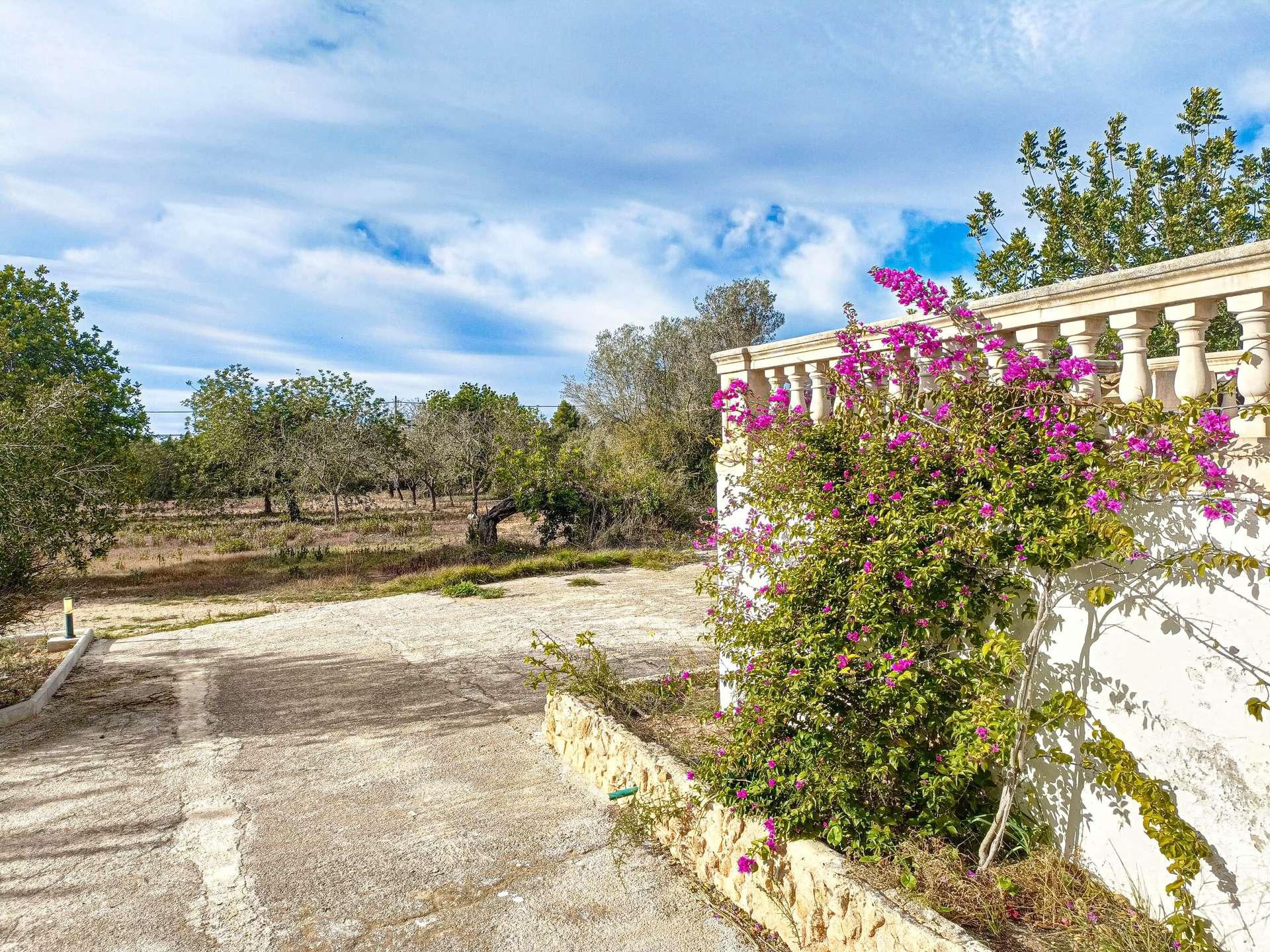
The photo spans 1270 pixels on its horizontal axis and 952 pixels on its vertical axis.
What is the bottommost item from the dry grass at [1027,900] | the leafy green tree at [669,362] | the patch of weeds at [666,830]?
the patch of weeds at [666,830]

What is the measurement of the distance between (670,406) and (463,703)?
60.3 ft

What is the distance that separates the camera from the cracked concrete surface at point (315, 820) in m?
3.35

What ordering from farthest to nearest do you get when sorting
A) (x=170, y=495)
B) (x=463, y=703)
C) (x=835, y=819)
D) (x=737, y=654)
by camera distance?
(x=170, y=495), (x=463, y=703), (x=737, y=654), (x=835, y=819)

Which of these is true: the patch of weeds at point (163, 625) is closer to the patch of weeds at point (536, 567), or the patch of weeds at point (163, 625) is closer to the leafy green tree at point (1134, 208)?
the patch of weeds at point (536, 567)

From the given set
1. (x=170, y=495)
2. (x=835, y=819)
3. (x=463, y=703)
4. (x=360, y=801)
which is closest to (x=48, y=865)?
(x=360, y=801)

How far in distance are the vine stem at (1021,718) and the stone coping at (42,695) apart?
280 inches

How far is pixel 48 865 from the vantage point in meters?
3.90

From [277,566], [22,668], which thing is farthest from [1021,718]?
[277,566]

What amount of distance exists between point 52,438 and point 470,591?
5.73 m

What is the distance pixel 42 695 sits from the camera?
22.5ft

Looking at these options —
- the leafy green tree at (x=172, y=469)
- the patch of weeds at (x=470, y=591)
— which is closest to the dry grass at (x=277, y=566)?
the patch of weeds at (x=470, y=591)

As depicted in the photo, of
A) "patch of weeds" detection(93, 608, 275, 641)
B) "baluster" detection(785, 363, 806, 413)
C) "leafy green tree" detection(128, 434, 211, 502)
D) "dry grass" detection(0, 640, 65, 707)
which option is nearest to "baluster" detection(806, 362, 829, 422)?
"baluster" detection(785, 363, 806, 413)

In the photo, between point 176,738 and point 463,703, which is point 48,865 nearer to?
point 176,738

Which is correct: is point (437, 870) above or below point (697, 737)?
below
